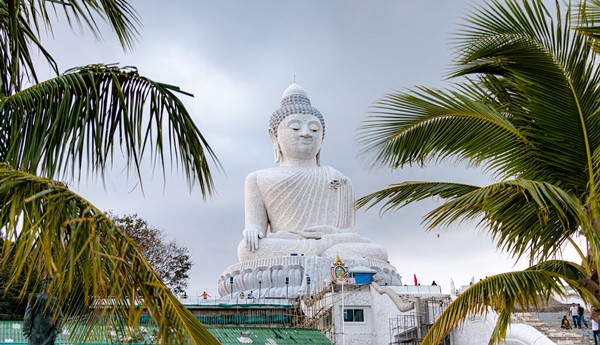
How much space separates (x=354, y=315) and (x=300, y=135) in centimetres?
1054

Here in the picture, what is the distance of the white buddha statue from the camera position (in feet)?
89.5

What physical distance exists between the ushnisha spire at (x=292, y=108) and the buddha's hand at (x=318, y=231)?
162 inches

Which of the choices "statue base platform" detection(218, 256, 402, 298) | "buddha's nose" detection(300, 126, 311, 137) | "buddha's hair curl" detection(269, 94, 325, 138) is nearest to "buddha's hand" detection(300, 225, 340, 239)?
"statue base platform" detection(218, 256, 402, 298)

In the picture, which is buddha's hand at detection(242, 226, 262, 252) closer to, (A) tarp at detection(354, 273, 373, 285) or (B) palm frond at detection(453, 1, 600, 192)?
(A) tarp at detection(354, 273, 373, 285)

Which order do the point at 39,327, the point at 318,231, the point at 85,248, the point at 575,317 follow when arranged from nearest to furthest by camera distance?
1. the point at 85,248
2. the point at 39,327
3. the point at 575,317
4. the point at 318,231

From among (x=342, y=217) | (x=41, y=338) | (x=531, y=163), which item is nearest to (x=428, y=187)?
(x=531, y=163)

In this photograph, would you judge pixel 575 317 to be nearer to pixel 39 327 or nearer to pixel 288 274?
pixel 288 274

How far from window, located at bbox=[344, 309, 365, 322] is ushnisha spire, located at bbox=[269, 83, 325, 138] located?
11.1 metres

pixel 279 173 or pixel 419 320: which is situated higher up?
pixel 279 173

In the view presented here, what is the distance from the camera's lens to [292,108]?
28.1 m

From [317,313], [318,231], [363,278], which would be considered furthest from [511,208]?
[318,231]

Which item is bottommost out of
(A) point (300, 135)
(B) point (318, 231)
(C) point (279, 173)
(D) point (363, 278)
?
(D) point (363, 278)

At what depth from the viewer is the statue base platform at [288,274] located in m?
23.4

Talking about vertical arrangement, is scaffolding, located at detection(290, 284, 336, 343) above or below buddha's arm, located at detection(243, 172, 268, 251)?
below
